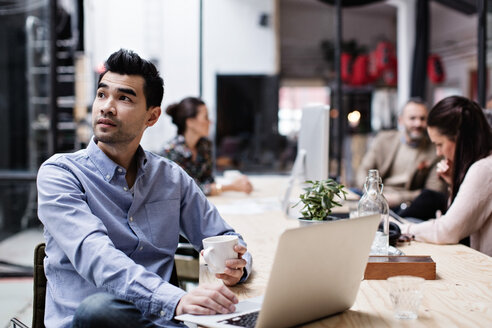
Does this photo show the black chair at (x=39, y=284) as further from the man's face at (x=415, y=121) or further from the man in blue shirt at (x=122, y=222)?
the man's face at (x=415, y=121)

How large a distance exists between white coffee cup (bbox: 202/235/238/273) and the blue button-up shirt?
11cm

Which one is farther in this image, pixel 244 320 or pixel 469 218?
pixel 469 218

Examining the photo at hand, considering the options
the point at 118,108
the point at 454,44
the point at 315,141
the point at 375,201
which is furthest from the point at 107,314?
the point at 454,44

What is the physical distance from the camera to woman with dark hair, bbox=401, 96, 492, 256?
6.15 ft

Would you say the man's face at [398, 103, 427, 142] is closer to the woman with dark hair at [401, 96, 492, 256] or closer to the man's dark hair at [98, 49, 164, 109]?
the woman with dark hair at [401, 96, 492, 256]

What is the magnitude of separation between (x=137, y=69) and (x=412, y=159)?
298 centimetres

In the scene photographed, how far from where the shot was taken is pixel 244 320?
107 cm

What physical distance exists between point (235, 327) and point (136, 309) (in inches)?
10.0

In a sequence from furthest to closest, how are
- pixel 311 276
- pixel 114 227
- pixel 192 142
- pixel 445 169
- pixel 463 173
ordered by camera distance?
pixel 192 142, pixel 445 169, pixel 463 173, pixel 114 227, pixel 311 276

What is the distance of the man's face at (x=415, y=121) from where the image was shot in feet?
13.4

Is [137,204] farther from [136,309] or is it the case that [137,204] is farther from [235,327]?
[235,327]

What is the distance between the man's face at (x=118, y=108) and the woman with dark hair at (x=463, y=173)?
3.36 feet

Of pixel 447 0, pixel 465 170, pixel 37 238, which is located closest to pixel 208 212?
pixel 465 170

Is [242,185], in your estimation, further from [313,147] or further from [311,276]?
[311,276]
